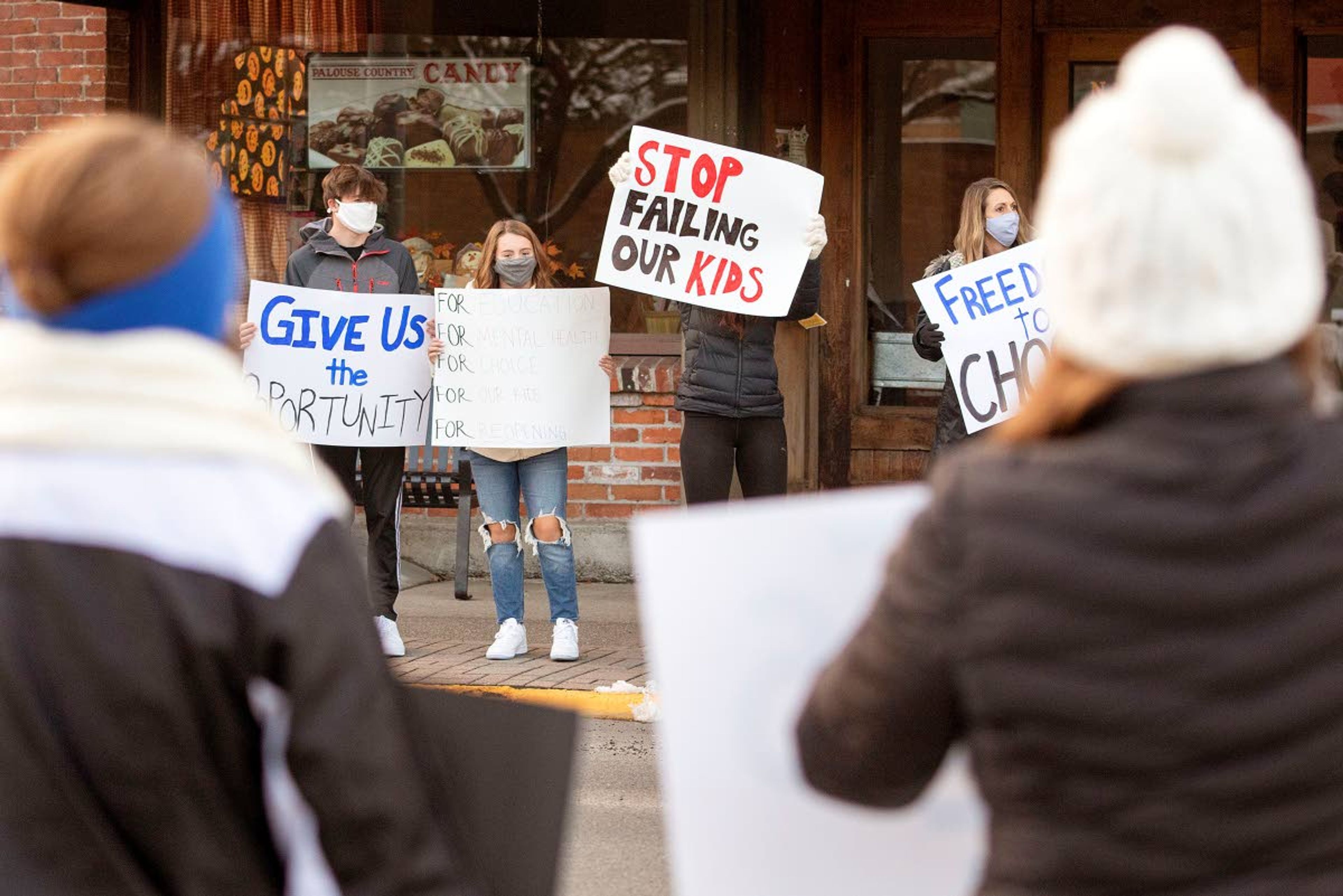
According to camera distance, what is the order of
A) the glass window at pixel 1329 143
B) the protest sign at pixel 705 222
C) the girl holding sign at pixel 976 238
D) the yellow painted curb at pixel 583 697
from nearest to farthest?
the yellow painted curb at pixel 583 697 → the girl holding sign at pixel 976 238 → the protest sign at pixel 705 222 → the glass window at pixel 1329 143

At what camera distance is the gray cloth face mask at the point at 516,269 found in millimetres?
7465

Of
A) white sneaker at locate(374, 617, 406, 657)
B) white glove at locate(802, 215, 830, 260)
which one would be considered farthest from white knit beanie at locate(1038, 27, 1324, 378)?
white sneaker at locate(374, 617, 406, 657)

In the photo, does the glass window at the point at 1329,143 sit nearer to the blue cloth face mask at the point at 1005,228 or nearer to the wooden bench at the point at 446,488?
the blue cloth face mask at the point at 1005,228

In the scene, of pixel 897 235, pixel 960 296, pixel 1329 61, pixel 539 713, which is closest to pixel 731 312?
pixel 960 296

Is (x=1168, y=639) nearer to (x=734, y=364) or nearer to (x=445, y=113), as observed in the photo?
(x=734, y=364)

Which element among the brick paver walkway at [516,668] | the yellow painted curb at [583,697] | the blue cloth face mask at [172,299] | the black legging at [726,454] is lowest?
the yellow painted curb at [583,697]

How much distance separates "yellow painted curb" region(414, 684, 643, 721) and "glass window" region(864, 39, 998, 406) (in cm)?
332

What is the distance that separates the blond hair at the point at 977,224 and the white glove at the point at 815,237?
529mm

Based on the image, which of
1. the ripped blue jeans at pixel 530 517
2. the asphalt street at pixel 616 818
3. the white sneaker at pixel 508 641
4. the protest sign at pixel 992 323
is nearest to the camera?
the asphalt street at pixel 616 818

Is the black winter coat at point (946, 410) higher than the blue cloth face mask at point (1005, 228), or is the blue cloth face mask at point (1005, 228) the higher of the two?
the blue cloth face mask at point (1005, 228)

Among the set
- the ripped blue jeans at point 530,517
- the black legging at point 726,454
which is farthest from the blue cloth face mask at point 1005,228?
the ripped blue jeans at point 530,517

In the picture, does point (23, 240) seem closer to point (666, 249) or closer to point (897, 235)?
point (666, 249)

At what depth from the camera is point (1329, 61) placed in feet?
30.0

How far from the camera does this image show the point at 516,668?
734cm
